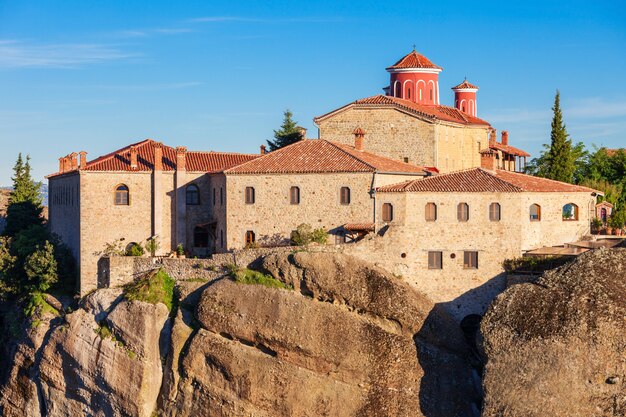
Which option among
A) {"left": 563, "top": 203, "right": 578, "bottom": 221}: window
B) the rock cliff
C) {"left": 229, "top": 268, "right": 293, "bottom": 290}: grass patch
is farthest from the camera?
{"left": 563, "top": 203, "right": 578, "bottom": 221}: window

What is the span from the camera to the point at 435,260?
5597cm

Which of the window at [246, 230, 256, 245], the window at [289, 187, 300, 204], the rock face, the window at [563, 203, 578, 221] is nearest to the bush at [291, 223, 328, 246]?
the window at [289, 187, 300, 204]

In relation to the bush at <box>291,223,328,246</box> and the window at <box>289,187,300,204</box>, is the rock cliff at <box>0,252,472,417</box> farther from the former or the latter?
the window at <box>289,187,300,204</box>

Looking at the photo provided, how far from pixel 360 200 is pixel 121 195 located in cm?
1308

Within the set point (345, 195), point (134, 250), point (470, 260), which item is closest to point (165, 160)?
point (134, 250)

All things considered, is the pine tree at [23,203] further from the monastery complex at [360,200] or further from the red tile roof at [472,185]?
the red tile roof at [472,185]

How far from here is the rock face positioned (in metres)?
47.5

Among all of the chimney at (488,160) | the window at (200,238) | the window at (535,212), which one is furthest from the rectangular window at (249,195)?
the window at (535,212)

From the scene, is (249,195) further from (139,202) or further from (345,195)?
(139,202)

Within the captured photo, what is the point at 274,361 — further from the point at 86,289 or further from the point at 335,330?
the point at 86,289

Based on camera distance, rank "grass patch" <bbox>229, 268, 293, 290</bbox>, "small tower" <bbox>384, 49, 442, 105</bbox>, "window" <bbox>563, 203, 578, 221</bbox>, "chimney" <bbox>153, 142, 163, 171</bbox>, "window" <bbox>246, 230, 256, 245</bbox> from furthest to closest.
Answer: "small tower" <bbox>384, 49, 442, 105</bbox> → "chimney" <bbox>153, 142, 163, 171</bbox> → "window" <bbox>246, 230, 256, 245</bbox> → "window" <bbox>563, 203, 578, 221</bbox> → "grass patch" <bbox>229, 268, 293, 290</bbox>

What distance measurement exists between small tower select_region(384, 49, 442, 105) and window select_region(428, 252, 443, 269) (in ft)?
59.5

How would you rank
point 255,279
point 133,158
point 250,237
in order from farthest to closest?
point 133,158
point 250,237
point 255,279

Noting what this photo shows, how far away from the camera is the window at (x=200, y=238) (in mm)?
62750
